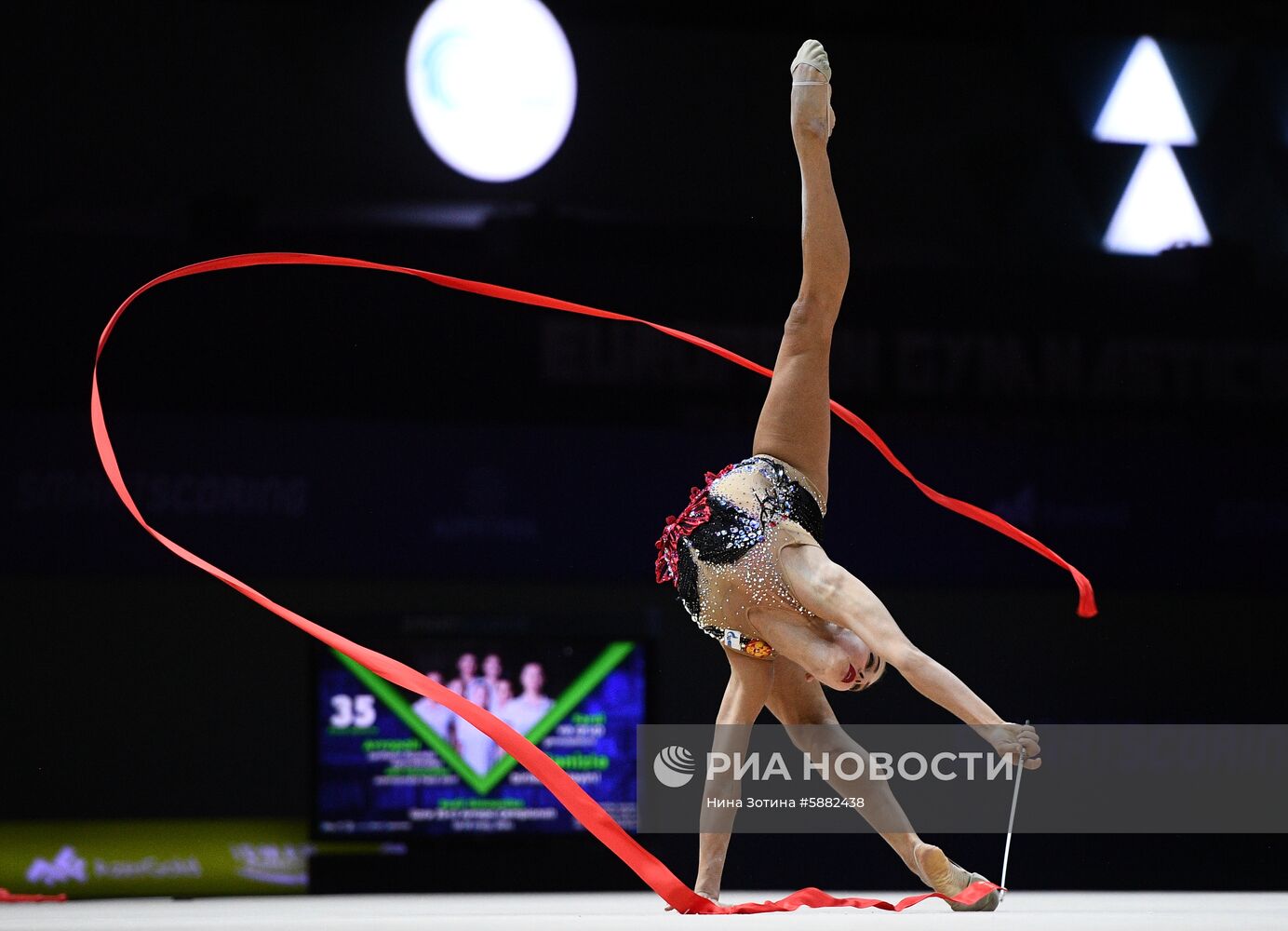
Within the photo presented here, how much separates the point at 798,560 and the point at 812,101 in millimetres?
880

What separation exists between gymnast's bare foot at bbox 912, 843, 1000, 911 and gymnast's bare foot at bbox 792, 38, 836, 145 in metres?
1.33

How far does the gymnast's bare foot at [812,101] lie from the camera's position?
9.43 ft

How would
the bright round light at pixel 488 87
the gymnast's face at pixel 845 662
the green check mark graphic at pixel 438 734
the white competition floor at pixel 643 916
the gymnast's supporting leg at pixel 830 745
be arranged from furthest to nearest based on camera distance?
the green check mark graphic at pixel 438 734, the bright round light at pixel 488 87, the gymnast's supporting leg at pixel 830 745, the gymnast's face at pixel 845 662, the white competition floor at pixel 643 916

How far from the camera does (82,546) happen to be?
19.7 feet

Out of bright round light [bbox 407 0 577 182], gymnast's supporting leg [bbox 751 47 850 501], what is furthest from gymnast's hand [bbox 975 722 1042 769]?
bright round light [bbox 407 0 577 182]

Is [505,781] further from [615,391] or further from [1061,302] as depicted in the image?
[1061,302]

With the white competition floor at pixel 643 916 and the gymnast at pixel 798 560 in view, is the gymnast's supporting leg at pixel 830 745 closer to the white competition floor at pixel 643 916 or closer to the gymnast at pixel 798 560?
the gymnast at pixel 798 560

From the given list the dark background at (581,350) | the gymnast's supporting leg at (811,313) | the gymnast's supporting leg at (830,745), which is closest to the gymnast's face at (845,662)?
the gymnast's supporting leg at (830,745)

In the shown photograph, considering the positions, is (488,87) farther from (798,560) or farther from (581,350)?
(798,560)

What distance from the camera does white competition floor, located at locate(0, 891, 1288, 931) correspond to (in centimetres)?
237

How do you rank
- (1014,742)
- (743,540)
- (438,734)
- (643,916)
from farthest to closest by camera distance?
1. (438,734)
2. (743,540)
3. (643,916)
4. (1014,742)

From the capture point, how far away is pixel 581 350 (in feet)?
20.1

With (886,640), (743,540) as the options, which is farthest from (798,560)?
(886,640)

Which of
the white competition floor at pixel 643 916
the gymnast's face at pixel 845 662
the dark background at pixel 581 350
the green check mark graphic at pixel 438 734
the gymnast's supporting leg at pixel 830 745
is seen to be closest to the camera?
the white competition floor at pixel 643 916
